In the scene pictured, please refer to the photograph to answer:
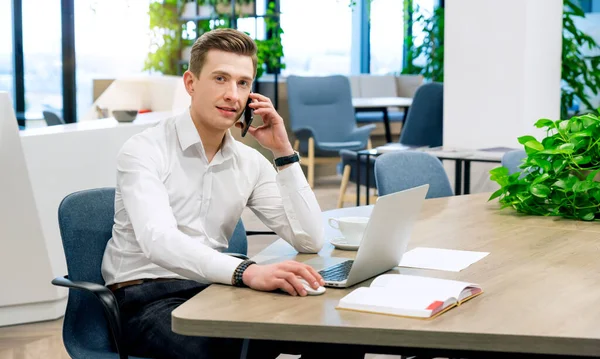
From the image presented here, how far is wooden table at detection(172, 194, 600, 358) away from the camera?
1.47m

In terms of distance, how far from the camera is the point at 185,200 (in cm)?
227

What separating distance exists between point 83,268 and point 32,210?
1.95 metres

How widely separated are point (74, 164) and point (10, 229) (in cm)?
49

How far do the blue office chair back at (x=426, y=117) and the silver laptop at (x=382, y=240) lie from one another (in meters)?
4.70

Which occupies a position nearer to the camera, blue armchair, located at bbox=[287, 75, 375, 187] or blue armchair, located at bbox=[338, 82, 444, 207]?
blue armchair, located at bbox=[338, 82, 444, 207]

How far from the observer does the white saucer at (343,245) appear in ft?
7.34

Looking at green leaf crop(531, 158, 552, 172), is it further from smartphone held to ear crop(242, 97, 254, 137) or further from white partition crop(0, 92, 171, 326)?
white partition crop(0, 92, 171, 326)

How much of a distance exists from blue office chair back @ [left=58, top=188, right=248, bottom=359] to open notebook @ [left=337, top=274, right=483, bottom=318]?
0.83m

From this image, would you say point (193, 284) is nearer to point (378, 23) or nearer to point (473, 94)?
point (473, 94)

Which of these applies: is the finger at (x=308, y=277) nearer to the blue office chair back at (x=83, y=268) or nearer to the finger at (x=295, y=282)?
the finger at (x=295, y=282)

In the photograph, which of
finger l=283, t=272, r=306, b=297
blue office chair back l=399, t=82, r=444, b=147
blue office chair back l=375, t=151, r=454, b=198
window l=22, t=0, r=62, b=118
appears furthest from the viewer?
window l=22, t=0, r=62, b=118

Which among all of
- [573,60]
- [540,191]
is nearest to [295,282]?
[540,191]

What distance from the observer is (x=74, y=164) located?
4.37 meters

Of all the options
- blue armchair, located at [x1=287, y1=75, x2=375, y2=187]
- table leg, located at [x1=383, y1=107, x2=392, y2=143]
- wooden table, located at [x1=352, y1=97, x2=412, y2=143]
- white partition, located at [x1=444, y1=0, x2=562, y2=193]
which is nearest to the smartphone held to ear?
white partition, located at [x1=444, y1=0, x2=562, y2=193]
